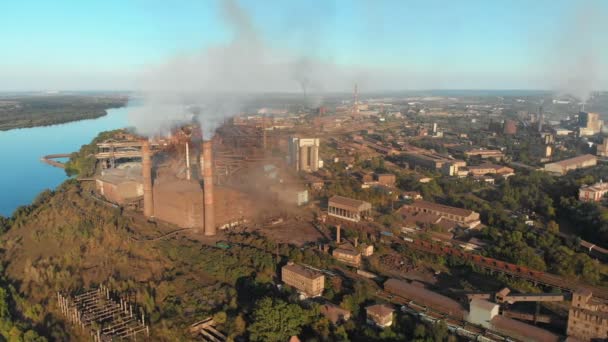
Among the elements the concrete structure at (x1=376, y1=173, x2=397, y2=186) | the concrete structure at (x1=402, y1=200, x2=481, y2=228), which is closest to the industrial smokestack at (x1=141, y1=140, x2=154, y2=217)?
Answer: the concrete structure at (x1=402, y1=200, x2=481, y2=228)

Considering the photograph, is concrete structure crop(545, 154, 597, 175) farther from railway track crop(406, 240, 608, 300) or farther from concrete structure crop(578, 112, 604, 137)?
railway track crop(406, 240, 608, 300)

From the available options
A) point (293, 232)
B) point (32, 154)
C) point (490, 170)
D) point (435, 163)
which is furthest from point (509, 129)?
point (32, 154)

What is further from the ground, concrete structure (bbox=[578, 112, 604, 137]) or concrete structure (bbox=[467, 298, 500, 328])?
concrete structure (bbox=[578, 112, 604, 137])

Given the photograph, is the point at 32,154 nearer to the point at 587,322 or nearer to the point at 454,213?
the point at 454,213

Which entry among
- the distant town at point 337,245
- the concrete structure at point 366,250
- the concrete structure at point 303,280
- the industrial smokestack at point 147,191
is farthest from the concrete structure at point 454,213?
the industrial smokestack at point 147,191

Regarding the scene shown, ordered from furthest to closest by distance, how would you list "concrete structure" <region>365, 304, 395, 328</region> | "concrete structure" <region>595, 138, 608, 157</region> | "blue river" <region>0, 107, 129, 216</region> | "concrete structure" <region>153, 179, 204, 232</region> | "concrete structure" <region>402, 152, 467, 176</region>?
1. "concrete structure" <region>595, 138, 608, 157</region>
2. "blue river" <region>0, 107, 129, 216</region>
3. "concrete structure" <region>402, 152, 467, 176</region>
4. "concrete structure" <region>153, 179, 204, 232</region>
5. "concrete structure" <region>365, 304, 395, 328</region>

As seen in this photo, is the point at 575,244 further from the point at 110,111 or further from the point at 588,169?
the point at 110,111

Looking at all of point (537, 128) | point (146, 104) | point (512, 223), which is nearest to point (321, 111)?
point (537, 128)
